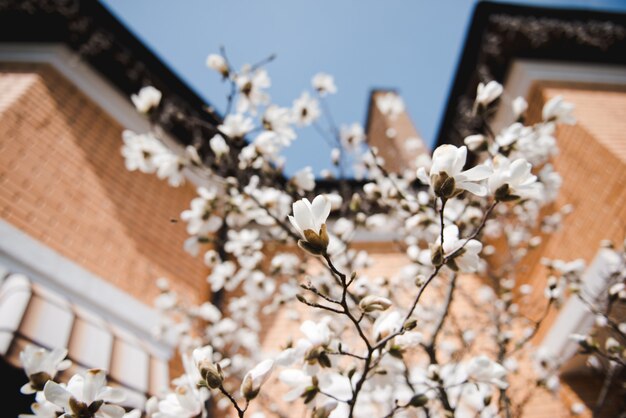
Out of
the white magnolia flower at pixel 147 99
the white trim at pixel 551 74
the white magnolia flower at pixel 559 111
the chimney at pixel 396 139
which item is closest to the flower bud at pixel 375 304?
the white magnolia flower at pixel 559 111

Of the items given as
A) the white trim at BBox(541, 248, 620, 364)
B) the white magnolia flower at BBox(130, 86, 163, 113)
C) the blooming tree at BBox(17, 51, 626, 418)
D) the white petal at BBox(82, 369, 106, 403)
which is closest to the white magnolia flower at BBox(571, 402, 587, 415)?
the blooming tree at BBox(17, 51, 626, 418)

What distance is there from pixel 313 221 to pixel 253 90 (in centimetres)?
128

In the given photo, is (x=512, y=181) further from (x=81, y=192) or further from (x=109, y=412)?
(x=81, y=192)

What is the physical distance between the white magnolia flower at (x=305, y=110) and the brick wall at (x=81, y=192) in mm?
2011

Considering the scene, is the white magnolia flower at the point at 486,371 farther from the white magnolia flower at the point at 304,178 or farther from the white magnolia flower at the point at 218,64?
the white magnolia flower at the point at 218,64

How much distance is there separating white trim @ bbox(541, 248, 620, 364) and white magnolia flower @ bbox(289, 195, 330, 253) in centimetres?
241

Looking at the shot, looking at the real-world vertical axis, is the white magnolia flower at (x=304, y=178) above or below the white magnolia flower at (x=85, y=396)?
below

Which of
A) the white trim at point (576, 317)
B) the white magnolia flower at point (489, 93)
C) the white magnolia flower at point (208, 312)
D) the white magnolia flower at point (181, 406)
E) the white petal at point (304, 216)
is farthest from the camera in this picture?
the white magnolia flower at point (208, 312)

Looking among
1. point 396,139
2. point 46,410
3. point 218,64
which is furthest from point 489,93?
point 396,139

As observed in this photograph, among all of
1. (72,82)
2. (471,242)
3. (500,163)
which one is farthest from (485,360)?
(72,82)

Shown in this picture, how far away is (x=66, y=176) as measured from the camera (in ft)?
9.71

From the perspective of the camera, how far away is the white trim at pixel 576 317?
104 inches

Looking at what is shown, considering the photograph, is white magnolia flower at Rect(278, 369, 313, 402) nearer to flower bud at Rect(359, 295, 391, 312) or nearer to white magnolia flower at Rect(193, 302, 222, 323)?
flower bud at Rect(359, 295, 391, 312)

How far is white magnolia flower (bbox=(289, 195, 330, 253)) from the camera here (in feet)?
2.66
